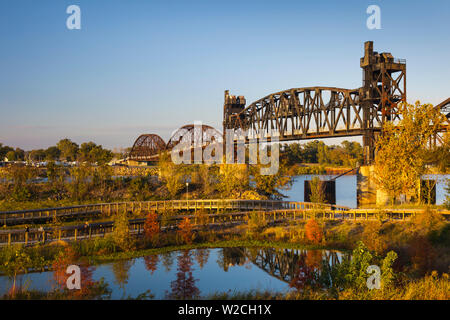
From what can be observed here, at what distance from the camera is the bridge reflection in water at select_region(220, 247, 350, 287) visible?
23.7 m

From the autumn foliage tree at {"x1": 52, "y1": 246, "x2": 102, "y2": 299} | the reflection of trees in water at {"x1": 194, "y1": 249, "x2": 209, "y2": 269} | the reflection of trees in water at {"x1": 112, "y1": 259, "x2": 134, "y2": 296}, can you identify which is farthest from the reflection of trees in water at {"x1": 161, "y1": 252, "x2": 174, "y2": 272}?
the autumn foliage tree at {"x1": 52, "y1": 246, "x2": 102, "y2": 299}

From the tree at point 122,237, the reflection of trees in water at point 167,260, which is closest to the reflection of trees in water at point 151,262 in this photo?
the reflection of trees in water at point 167,260

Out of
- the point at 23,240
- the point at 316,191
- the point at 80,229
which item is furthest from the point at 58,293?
the point at 316,191

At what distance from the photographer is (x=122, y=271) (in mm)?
23062

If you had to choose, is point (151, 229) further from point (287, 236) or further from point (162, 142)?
point (162, 142)

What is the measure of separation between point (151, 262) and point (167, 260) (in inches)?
46.5

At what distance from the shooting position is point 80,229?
3422 cm

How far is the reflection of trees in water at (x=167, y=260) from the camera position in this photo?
24062mm

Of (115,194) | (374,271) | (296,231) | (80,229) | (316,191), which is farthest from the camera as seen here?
(115,194)

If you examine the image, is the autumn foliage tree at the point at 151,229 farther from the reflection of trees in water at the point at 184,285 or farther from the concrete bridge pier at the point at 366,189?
the concrete bridge pier at the point at 366,189

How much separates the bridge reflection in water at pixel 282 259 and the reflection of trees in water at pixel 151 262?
15.6 feet

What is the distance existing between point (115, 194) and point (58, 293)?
4303cm

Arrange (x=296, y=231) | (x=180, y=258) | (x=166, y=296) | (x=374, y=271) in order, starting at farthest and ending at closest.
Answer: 1. (x=296, y=231)
2. (x=180, y=258)
3. (x=166, y=296)
4. (x=374, y=271)

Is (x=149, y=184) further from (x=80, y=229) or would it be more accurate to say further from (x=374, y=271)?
(x=374, y=271)
